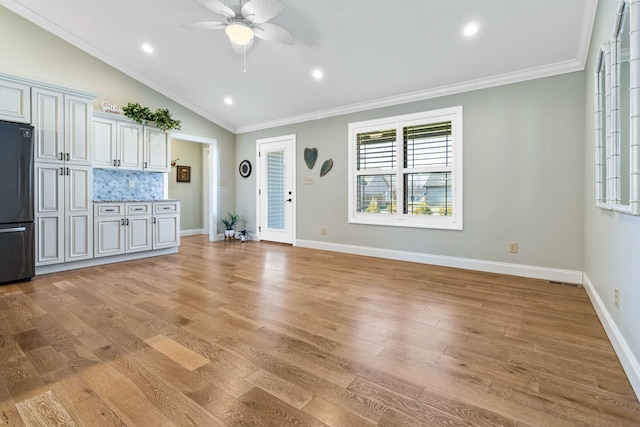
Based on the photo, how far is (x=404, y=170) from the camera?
4469 mm

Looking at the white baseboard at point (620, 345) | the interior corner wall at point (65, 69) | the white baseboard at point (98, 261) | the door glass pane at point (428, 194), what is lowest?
the white baseboard at point (620, 345)

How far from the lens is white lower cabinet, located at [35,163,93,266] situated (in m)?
3.53

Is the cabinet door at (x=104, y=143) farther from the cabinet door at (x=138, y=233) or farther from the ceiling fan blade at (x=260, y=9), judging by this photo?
the ceiling fan blade at (x=260, y=9)

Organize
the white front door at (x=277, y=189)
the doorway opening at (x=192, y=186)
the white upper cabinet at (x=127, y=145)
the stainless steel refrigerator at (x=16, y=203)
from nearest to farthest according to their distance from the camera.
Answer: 1. the stainless steel refrigerator at (x=16, y=203)
2. the white upper cabinet at (x=127, y=145)
3. the white front door at (x=277, y=189)
4. the doorway opening at (x=192, y=186)

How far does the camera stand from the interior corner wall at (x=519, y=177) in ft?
10.9

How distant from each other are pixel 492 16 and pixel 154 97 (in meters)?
5.20

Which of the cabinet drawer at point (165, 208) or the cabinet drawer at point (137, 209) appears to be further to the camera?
the cabinet drawer at point (165, 208)

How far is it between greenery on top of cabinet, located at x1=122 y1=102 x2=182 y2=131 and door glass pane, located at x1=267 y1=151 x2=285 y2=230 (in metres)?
1.87

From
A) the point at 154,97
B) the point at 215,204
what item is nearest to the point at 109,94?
the point at 154,97

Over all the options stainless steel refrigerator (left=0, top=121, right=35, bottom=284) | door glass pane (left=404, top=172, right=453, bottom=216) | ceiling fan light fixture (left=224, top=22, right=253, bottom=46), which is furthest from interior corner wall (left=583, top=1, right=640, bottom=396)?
stainless steel refrigerator (left=0, top=121, right=35, bottom=284)

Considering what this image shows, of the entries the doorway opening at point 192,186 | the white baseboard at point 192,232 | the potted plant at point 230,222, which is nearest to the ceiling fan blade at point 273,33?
the doorway opening at point 192,186

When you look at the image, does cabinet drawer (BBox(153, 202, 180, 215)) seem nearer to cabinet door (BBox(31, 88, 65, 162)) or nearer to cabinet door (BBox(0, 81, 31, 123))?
cabinet door (BBox(31, 88, 65, 162))

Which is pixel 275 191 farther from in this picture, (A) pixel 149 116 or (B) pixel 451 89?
(B) pixel 451 89

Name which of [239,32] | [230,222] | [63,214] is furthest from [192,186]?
[239,32]
